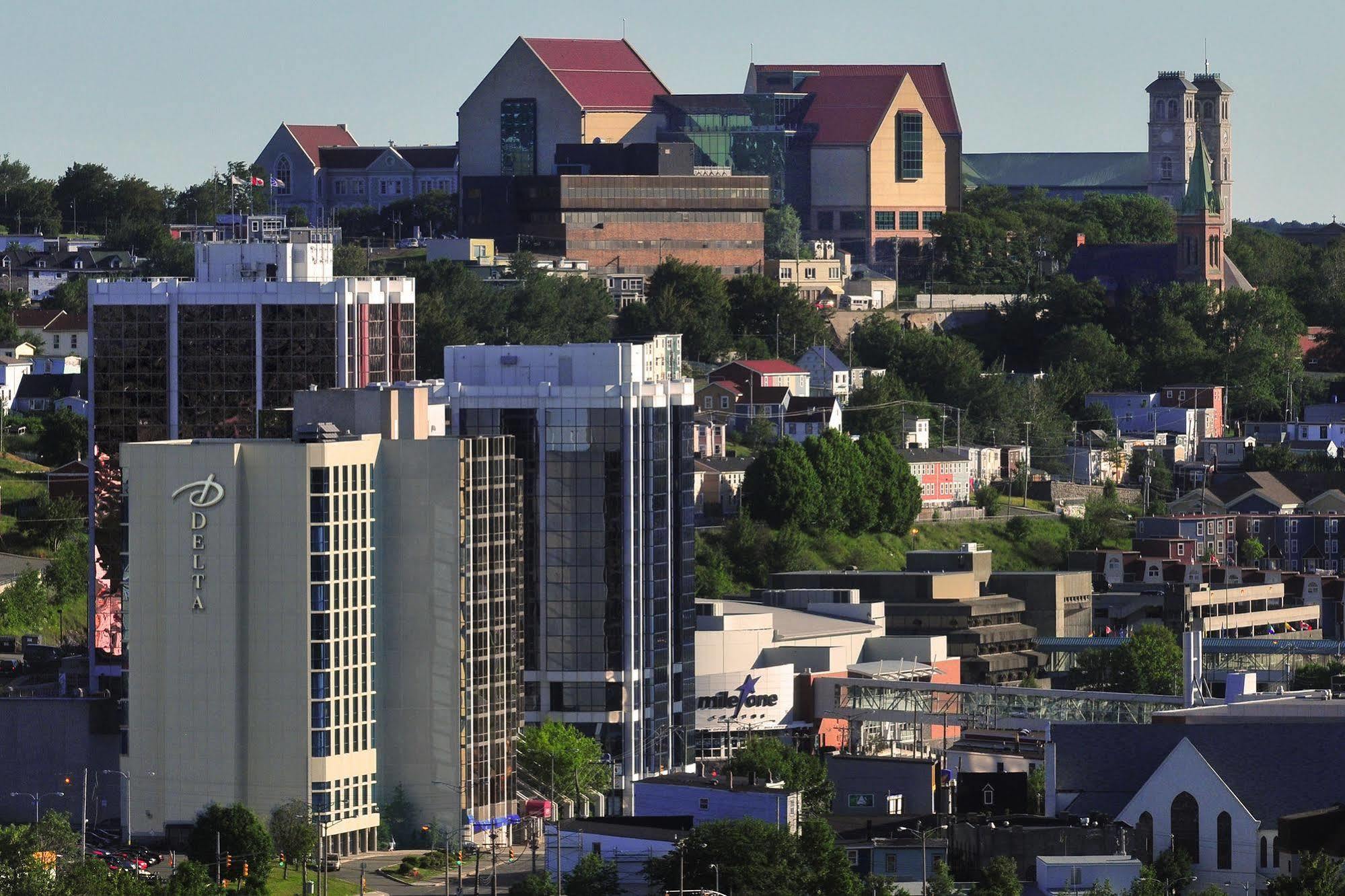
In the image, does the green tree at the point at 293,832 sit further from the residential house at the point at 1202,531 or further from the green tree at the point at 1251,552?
the green tree at the point at 1251,552

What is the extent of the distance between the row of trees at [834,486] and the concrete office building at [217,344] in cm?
4885

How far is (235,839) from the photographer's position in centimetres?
9438

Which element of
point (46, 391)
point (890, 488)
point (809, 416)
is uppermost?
point (46, 391)

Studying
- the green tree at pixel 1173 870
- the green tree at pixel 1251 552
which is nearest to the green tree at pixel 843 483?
→ the green tree at pixel 1251 552

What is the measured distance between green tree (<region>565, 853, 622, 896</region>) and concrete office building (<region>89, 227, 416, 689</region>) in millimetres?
39455

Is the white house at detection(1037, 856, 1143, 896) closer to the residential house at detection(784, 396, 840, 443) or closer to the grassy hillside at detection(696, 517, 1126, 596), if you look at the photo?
the grassy hillside at detection(696, 517, 1126, 596)

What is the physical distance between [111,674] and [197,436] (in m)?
11.8

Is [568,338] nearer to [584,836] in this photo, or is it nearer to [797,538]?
[797,538]

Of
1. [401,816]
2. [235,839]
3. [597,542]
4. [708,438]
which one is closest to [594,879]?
[235,839]

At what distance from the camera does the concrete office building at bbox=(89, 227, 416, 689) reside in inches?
4941

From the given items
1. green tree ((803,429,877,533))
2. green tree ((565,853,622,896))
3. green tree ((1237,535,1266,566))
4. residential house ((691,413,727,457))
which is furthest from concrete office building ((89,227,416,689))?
green tree ((1237,535,1266,566))

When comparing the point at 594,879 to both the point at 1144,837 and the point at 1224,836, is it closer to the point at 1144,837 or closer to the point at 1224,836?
the point at 1144,837

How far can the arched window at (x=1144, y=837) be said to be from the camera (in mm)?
88938

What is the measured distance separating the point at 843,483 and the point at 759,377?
21560 millimetres
